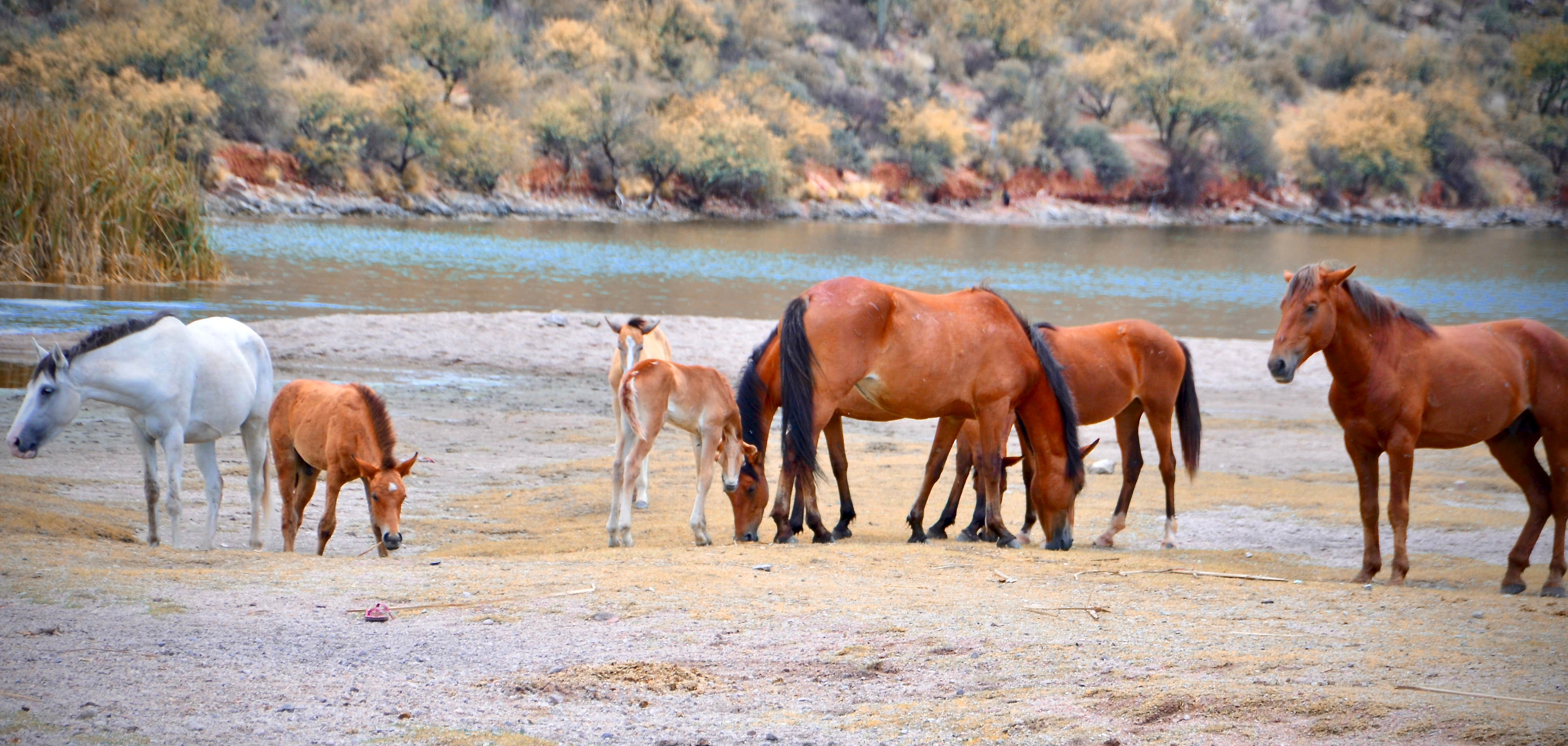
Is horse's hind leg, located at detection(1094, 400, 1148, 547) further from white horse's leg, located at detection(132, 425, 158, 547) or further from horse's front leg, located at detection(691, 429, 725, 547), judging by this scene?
white horse's leg, located at detection(132, 425, 158, 547)

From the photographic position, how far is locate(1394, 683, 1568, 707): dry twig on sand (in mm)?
3918

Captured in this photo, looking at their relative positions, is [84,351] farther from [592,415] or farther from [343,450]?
[592,415]

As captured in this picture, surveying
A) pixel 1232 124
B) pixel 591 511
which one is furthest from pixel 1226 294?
pixel 1232 124

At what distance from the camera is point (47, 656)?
14.2 ft

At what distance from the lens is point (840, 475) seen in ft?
26.7

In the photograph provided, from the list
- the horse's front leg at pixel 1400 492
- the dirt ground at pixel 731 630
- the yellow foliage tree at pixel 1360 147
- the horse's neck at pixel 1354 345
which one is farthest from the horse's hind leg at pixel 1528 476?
the yellow foliage tree at pixel 1360 147

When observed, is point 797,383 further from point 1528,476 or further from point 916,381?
point 1528,476

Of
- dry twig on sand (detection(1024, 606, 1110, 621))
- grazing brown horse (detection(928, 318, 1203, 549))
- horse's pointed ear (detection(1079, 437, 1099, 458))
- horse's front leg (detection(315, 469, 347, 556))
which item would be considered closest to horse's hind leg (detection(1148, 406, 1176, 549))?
grazing brown horse (detection(928, 318, 1203, 549))

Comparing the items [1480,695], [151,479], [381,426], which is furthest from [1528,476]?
[151,479]

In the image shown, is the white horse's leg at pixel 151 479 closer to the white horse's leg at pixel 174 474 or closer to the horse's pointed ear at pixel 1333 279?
the white horse's leg at pixel 174 474

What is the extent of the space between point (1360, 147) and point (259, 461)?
256 ft

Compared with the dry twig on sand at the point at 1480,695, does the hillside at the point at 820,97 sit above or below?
above

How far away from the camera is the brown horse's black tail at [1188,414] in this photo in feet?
30.8

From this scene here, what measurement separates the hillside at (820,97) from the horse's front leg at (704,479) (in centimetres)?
3617
